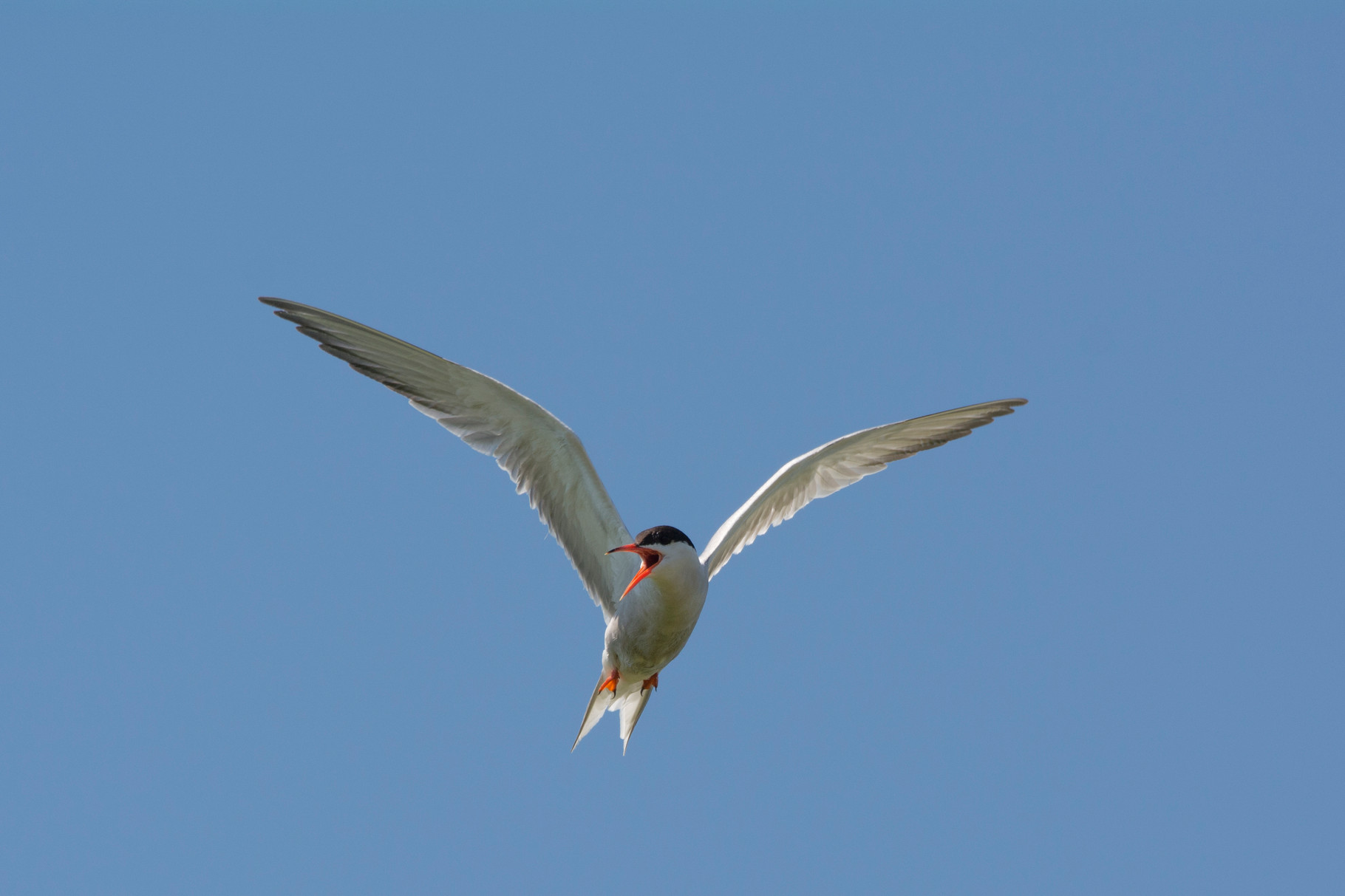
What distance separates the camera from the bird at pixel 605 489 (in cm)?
705

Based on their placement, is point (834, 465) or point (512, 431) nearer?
point (512, 431)

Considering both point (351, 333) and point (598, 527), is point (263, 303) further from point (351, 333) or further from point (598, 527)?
point (598, 527)

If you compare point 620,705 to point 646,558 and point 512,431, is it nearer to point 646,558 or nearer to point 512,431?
point 646,558

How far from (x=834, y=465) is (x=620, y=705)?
7.80 ft

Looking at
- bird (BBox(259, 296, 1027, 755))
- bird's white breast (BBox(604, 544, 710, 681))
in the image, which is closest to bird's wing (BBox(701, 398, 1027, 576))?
bird (BBox(259, 296, 1027, 755))

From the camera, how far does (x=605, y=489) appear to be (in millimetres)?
7699

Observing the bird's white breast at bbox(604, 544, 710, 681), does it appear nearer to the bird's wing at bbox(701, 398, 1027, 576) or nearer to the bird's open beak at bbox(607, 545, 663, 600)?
the bird's open beak at bbox(607, 545, 663, 600)

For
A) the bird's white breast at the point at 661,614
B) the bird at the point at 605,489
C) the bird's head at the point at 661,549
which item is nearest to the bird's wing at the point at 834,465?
the bird at the point at 605,489

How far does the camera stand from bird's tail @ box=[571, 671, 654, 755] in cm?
804

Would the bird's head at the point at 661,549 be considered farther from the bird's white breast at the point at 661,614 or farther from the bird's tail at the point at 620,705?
the bird's tail at the point at 620,705

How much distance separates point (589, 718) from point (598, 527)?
4.68ft

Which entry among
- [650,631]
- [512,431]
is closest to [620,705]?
[650,631]

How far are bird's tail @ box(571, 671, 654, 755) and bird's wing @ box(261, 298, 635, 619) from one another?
54cm

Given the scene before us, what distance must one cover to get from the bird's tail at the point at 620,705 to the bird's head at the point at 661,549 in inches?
46.7
